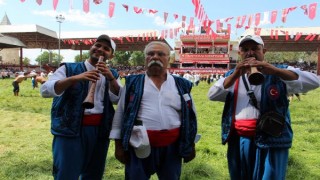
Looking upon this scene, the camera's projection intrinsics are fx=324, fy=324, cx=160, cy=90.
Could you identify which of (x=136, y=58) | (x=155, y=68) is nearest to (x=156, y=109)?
(x=155, y=68)

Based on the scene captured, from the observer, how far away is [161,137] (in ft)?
8.98

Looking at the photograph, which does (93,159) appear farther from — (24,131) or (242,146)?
(24,131)

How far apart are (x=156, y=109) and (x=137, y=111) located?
0.53ft

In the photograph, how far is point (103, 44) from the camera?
2982 mm

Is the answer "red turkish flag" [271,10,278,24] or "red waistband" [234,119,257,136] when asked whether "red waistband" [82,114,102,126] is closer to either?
"red waistband" [234,119,257,136]

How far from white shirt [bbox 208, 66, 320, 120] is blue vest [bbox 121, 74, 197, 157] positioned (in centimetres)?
29

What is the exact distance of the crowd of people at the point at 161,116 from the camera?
266 centimetres

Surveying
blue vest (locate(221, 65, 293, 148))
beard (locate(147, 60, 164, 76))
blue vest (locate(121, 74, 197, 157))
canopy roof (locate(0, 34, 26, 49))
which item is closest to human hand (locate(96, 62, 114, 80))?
blue vest (locate(121, 74, 197, 157))

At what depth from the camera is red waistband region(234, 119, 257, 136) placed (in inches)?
107

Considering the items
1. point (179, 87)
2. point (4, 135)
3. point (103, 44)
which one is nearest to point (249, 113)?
point (179, 87)

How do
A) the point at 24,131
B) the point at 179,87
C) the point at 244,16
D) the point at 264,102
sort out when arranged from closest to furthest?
the point at 264,102 → the point at 179,87 → the point at 24,131 → the point at 244,16

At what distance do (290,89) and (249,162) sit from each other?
2.34ft

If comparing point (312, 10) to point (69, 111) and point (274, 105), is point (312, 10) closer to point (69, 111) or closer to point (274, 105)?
point (274, 105)

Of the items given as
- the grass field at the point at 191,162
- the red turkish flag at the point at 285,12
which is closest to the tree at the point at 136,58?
the red turkish flag at the point at 285,12
